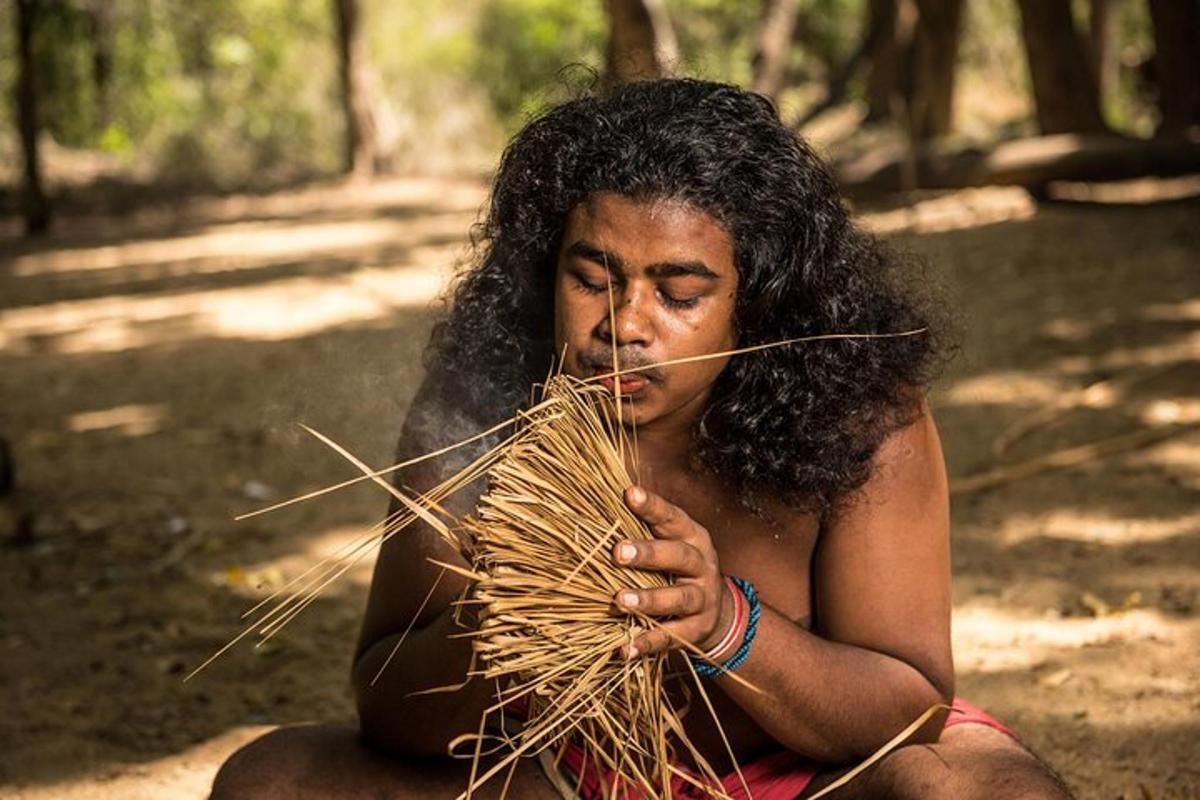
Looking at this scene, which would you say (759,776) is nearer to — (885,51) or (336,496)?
(336,496)

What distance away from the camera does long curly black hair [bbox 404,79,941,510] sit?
1.80 m

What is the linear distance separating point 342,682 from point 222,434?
2279mm

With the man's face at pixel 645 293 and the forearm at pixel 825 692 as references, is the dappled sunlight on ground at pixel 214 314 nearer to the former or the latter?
the man's face at pixel 645 293

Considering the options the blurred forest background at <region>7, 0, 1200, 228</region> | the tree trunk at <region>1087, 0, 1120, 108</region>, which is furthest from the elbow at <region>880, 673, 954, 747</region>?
the tree trunk at <region>1087, 0, 1120, 108</region>

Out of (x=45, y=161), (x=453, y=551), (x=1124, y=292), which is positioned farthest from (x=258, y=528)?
(x=45, y=161)

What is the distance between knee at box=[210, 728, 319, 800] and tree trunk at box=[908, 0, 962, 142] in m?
8.67

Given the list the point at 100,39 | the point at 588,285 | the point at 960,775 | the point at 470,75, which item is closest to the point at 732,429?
the point at 588,285

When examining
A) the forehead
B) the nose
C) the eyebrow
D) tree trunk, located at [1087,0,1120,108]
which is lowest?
the nose

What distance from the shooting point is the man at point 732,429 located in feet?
5.76

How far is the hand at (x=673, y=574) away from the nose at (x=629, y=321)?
264 mm

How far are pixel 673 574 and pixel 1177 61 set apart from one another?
766cm

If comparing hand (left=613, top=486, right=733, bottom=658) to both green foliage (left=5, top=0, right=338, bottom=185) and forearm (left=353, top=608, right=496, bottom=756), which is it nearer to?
forearm (left=353, top=608, right=496, bottom=756)

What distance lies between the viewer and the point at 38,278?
8578mm

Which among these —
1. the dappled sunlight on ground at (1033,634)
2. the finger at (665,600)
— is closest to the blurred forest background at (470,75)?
the dappled sunlight on ground at (1033,634)
